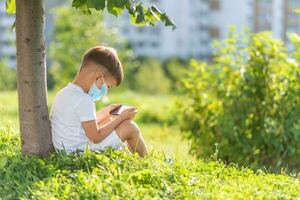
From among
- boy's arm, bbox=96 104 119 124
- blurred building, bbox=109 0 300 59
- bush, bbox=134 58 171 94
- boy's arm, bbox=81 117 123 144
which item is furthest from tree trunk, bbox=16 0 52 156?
blurred building, bbox=109 0 300 59

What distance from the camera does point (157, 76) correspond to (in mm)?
34156

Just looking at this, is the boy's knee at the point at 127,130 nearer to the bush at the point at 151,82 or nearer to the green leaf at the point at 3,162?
the green leaf at the point at 3,162

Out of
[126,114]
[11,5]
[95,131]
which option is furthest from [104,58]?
[11,5]

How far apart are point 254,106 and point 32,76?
3.68m

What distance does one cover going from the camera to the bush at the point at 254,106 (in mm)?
7676

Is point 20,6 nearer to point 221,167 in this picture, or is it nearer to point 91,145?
point 91,145

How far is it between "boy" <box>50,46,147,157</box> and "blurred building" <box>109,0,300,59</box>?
179 feet

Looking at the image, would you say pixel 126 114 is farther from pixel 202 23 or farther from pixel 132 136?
pixel 202 23

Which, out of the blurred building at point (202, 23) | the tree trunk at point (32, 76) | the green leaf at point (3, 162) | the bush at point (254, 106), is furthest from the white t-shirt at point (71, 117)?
the blurred building at point (202, 23)

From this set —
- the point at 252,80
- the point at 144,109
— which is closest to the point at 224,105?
the point at 252,80

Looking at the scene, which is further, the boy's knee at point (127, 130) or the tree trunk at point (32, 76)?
the boy's knee at point (127, 130)

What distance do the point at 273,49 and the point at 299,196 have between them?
393 cm

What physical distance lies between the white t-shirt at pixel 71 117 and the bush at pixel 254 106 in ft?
9.04

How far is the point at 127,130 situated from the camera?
16.7ft
